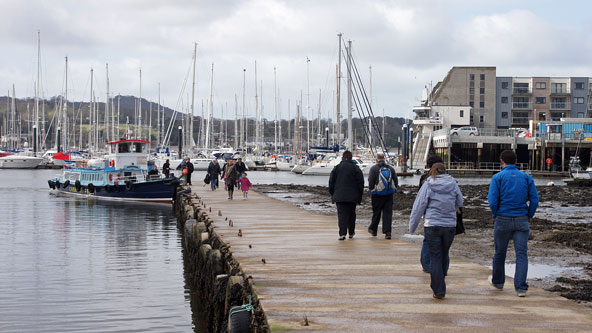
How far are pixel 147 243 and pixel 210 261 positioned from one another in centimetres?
1147

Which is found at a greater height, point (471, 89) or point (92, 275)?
point (471, 89)

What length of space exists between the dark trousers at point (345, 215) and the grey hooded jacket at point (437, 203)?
5382mm

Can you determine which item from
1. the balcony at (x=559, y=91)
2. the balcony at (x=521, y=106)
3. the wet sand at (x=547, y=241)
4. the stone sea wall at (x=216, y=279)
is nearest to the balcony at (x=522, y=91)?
the balcony at (x=521, y=106)

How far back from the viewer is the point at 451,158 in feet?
302

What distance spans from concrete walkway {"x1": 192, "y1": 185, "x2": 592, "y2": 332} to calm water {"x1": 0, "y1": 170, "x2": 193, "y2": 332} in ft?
7.20

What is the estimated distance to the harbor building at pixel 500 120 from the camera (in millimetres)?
88438

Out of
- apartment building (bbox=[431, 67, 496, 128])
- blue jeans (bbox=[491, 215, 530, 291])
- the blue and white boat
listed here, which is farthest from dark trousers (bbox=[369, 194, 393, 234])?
apartment building (bbox=[431, 67, 496, 128])

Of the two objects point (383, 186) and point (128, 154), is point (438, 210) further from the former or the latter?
point (128, 154)

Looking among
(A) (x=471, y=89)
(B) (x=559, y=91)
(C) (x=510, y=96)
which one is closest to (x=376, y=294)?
(A) (x=471, y=89)

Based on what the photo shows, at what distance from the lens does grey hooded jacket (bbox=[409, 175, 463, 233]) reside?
371 inches

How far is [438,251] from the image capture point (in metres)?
9.30

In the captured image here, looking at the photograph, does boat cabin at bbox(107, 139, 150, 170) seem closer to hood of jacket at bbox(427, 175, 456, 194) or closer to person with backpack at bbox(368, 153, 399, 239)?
person with backpack at bbox(368, 153, 399, 239)

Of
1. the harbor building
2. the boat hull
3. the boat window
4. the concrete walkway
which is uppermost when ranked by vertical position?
the harbor building

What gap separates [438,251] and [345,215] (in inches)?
234
